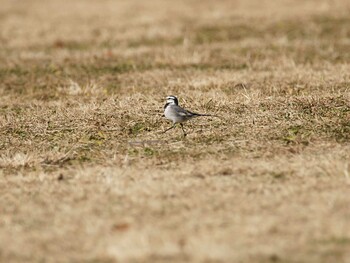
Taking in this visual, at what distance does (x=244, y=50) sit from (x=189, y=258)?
13.1 metres

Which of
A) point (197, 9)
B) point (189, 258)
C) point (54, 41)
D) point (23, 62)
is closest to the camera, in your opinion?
point (189, 258)

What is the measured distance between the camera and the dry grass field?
22.7 ft

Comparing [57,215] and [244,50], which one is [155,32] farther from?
[57,215]

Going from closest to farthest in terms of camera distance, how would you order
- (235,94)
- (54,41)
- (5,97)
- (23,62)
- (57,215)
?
(57,215)
(235,94)
(5,97)
(23,62)
(54,41)

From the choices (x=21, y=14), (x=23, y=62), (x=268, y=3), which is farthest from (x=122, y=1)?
(x=23, y=62)

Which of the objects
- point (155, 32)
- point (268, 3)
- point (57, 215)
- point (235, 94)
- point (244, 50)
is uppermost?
point (268, 3)

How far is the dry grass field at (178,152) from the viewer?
6.91 metres

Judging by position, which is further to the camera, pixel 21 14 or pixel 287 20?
pixel 21 14

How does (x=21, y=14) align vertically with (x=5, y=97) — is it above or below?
above

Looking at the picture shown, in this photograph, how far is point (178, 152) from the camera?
10.0 meters

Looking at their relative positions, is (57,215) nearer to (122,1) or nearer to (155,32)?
(155,32)

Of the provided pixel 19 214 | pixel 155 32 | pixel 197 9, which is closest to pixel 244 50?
pixel 155 32

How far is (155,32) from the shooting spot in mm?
22156

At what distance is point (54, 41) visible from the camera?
22047mm
